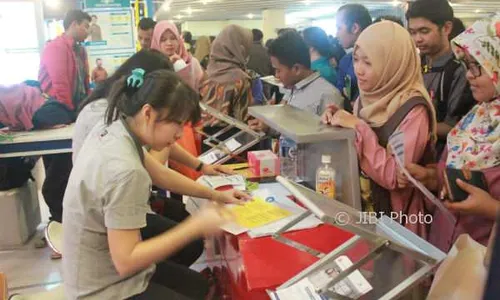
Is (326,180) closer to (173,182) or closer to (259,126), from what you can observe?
(173,182)

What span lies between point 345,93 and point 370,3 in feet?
39.4

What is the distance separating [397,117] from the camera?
4.87ft

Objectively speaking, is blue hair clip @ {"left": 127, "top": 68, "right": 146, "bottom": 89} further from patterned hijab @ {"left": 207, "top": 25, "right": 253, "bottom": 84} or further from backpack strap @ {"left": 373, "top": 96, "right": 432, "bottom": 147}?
patterned hijab @ {"left": 207, "top": 25, "right": 253, "bottom": 84}

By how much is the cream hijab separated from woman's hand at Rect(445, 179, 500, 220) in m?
0.30

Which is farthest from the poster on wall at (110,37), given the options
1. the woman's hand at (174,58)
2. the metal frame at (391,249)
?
the metal frame at (391,249)

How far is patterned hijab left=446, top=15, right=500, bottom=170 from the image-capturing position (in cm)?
130

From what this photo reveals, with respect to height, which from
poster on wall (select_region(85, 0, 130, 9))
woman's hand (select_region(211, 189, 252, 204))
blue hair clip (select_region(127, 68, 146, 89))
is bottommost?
woman's hand (select_region(211, 189, 252, 204))

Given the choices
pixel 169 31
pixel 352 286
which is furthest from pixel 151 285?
pixel 169 31

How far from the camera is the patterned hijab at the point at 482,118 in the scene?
1.30m

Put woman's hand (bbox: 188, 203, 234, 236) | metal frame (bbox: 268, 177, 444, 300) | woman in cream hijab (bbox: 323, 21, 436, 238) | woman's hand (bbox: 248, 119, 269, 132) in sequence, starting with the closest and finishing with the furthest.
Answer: metal frame (bbox: 268, 177, 444, 300), woman's hand (bbox: 188, 203, 234, 236), woman in cream hijab (bbox: 323, 21, 436, 238), woman's hand (bbox: 248, 119, 269, 132)

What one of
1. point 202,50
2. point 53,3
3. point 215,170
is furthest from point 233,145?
point 53,3

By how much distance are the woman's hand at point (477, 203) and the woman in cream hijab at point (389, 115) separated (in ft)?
0.72

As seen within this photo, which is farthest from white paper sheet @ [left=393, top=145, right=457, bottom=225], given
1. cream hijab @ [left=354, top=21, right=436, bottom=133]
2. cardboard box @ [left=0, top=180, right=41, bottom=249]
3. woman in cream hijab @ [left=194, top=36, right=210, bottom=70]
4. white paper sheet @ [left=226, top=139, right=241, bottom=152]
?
woman in cream hijab @ [left=194, top=36, right=210, bottom=70]

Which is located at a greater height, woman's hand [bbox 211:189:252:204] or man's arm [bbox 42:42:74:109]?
man's arm [bbox 42:42:74:109]
